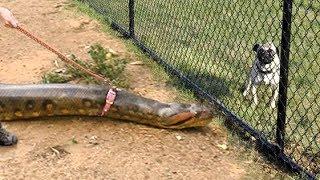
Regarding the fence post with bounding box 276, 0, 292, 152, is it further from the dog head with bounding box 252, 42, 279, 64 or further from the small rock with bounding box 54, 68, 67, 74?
the small rock with bounding box 54, 68, 67, 74

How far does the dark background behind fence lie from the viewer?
4820 mm

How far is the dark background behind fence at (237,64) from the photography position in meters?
4.82

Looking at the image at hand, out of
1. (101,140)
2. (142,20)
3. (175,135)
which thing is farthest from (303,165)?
(142,20)

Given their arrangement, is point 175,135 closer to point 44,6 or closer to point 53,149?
point 53,149

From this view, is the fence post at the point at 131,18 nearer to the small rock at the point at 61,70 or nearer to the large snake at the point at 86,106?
the small rock at the point at 61,70

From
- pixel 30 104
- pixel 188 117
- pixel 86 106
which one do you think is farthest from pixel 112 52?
pixel 188 117

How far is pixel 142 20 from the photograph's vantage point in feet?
25.0

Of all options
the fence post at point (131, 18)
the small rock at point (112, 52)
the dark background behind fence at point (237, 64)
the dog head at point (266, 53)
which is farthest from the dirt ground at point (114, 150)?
the fence post at point (131, 18)

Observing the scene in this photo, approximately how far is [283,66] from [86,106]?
196 centimetres

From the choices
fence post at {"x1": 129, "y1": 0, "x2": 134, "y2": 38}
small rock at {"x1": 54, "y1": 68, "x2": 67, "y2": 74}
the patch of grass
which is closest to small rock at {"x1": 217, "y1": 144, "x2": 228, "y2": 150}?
the patch of grass

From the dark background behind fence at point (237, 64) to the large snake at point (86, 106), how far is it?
567mm

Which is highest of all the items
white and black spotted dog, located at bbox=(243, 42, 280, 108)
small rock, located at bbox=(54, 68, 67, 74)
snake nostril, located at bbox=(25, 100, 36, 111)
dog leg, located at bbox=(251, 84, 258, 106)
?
white and black spotted dog, located at bbox=(243, 42, 280, 108)

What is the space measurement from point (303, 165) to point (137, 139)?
1.55 m

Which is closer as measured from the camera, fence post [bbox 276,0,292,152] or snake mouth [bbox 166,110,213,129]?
fence post [bbox 276,0,292,152]
